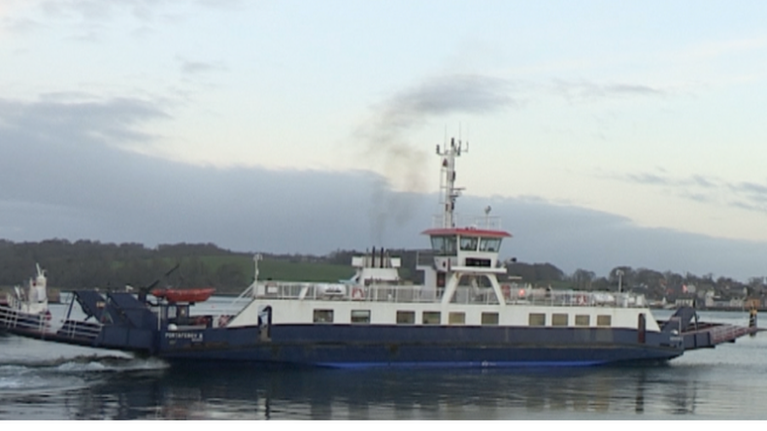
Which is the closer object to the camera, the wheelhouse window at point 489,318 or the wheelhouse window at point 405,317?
the wheelhouse window at point 405,317

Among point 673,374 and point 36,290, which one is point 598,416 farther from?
point 36,290

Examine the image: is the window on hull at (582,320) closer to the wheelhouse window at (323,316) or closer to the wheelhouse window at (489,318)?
the wheelhouse window at (489,318)

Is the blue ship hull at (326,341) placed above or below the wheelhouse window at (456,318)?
below

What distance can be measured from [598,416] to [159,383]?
44.8ft

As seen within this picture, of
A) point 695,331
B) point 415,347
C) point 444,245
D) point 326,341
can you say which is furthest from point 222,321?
point 695,331

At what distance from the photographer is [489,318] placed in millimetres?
39781

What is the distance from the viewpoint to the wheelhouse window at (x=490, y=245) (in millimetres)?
40719

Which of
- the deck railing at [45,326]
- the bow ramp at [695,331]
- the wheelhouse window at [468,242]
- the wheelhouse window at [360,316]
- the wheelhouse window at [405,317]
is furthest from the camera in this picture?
the bow ramp at [695,331]

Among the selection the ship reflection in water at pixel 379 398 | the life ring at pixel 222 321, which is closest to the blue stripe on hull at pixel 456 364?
the ship reflection in water at pixel 379 398

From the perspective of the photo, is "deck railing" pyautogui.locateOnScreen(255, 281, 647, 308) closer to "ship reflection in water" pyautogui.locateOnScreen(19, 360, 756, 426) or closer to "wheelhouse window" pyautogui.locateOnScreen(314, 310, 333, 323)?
"wheelhouse window" pyautogui.locateOnScreen(314, 310, 333, 323)

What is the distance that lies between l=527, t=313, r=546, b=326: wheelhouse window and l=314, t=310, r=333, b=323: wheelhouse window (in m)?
7.96

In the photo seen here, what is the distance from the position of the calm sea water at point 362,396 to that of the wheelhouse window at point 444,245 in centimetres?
486

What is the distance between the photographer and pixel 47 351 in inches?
1895

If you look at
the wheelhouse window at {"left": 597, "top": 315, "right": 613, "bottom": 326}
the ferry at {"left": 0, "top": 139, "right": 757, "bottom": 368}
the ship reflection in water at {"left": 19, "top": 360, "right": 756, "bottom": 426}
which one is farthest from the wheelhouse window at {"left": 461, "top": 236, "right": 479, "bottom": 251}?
the wheelhouse window at {"left": 597, "top": 315, "right": 613, "bottom": 326}
